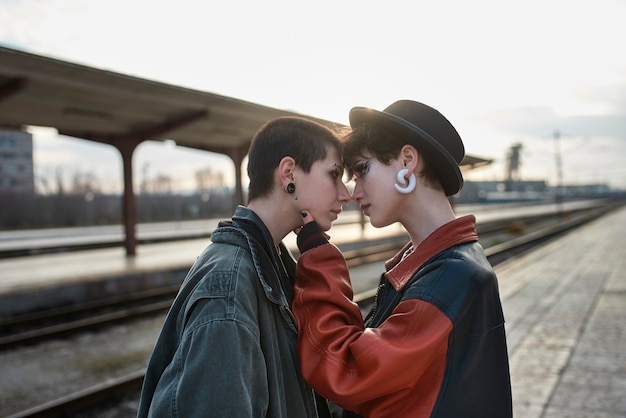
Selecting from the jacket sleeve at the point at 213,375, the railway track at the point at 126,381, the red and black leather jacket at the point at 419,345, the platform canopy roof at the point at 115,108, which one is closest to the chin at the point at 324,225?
the red and black leather jacket at the point at 419,345

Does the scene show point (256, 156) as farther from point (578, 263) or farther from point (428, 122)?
point (578, 263)

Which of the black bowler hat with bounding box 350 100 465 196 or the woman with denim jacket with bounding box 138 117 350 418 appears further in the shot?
the black bowler hat with bounding box 350 100 465 196

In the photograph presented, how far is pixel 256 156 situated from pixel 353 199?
374 millimetres

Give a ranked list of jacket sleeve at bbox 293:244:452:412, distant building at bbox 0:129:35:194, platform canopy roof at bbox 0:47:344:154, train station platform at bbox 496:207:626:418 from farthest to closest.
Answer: distant building at bbox 0:129:35:194, platform canopy roof at bbox 0:47:344:154, train station platform at bbox 496:207:626:418, jacket sleeve at bbox 293:244:452:412

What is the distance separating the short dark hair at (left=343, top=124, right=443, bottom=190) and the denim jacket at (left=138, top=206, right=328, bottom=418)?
1.34 feet

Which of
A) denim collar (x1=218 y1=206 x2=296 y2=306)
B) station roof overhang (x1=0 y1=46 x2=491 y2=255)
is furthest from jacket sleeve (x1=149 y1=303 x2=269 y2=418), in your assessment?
station roof overhang (x1=0 y1=46 x2=491 y2=255)

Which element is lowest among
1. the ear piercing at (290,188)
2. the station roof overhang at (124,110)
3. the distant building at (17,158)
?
the ear piercing at (290,188)

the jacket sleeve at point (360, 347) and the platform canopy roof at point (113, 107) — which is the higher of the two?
the platform canopy roof at point (113, 107)

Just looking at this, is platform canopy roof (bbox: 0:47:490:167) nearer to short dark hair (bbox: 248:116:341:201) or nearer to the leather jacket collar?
the leather jacket collar

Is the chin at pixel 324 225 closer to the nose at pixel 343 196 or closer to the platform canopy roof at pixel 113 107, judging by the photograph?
the nose at pixel 343 196

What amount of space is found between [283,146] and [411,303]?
65 cm

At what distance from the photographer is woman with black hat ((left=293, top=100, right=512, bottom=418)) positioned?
1567 mm

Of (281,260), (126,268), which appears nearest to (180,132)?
(126,268)

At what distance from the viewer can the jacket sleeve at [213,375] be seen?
4.52 feet
